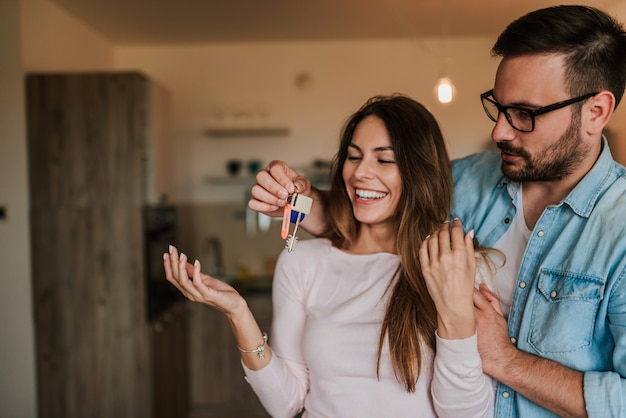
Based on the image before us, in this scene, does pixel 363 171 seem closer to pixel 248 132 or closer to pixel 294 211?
pixel 294 211

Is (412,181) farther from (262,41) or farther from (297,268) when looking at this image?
(262,41)

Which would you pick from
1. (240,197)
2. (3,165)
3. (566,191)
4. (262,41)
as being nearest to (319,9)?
(262,41)

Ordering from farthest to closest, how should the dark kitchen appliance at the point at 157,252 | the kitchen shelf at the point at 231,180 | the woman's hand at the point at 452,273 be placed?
the kitchen shelf at the point at 231,180
the dark kitchen appliance at the point at 157,252
the woman's hand at the point at 452,273

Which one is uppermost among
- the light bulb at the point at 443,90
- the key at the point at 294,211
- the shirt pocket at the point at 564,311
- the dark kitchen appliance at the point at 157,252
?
the light bulb at the point at 443,90

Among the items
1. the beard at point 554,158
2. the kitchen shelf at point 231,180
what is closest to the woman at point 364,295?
the beard at point 554,158

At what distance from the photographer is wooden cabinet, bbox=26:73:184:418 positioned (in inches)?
122

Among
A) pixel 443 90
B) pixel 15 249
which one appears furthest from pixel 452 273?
pixel 15 249

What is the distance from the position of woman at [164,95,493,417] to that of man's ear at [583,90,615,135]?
41 centimetres

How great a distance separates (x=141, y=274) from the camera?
3.17 metres

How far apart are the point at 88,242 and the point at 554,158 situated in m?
2.69

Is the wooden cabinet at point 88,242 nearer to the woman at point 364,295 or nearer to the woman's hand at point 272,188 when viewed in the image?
the woman at point 364,295

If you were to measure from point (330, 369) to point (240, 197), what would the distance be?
3323mm

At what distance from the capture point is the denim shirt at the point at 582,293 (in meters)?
1.04

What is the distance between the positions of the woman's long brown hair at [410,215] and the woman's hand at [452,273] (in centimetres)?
22
